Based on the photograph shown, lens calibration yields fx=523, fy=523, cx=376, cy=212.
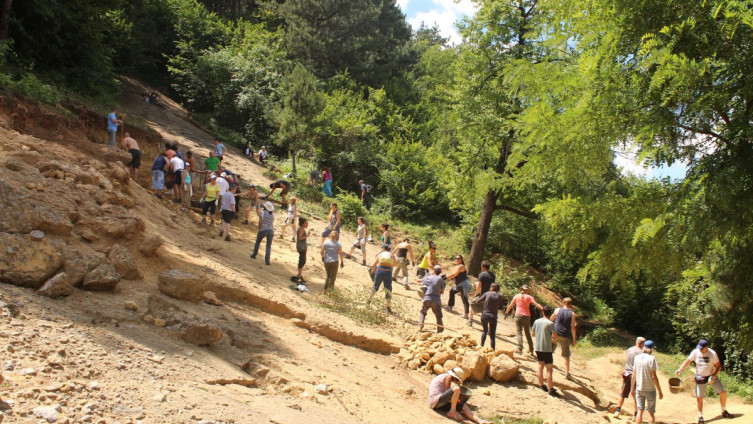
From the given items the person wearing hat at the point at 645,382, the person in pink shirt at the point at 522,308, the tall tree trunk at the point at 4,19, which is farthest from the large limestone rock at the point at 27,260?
the tall tree trunk at the point at 4,19

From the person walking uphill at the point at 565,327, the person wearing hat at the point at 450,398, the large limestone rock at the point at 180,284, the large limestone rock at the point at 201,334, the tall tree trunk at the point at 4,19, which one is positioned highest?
the tall tree trunk at the point at 4,19

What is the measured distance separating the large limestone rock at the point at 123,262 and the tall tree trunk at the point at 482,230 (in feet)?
42.8

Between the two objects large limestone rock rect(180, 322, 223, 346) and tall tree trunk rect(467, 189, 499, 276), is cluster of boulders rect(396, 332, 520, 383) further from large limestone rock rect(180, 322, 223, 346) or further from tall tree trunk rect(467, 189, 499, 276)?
tall tree trunk rect(467, 189, 499, 276)

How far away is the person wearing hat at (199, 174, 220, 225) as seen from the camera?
14.3 meters

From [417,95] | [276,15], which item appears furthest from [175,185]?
[276,15]

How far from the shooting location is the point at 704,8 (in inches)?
292

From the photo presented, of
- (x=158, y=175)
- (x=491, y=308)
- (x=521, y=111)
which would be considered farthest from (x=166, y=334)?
(x=521, y=111)

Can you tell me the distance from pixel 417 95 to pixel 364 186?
56.8 ft

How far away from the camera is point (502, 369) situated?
31.9 ft

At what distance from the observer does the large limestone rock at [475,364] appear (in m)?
9.48

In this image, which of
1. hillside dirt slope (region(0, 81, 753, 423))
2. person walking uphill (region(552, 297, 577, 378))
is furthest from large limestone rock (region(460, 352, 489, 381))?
person walking uphill (region(552, 297, 577, 378))

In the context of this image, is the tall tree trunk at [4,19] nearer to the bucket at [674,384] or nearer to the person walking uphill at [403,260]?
the person walking uphill at [403,260]

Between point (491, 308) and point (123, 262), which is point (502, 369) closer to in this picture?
point (491, 308)

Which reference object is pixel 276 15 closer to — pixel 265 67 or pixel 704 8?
pixel 265 67
